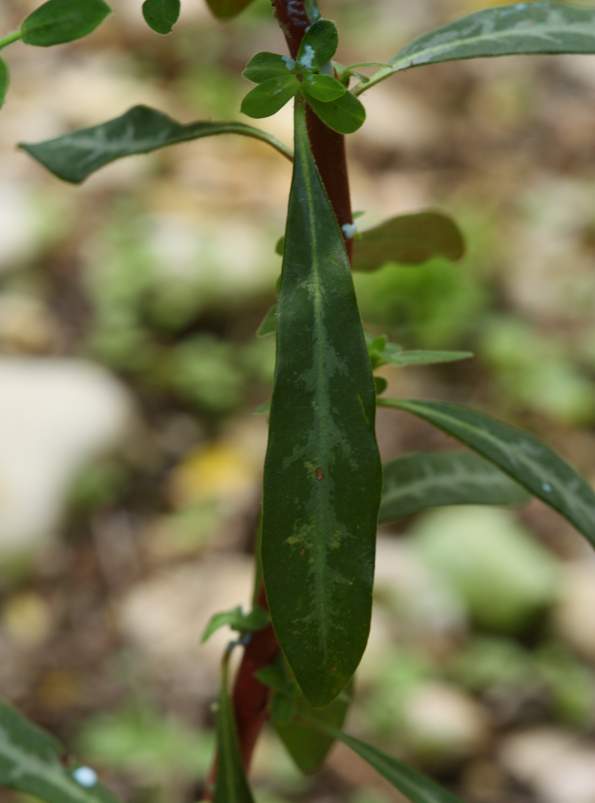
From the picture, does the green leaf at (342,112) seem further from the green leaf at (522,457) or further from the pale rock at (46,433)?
the pale rock at (46,433)

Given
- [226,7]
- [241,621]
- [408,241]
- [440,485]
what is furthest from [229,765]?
[226,7]

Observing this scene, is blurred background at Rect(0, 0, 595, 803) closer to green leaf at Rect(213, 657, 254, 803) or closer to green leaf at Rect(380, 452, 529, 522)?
green leaf at Rect(380, 452, 529, 522)

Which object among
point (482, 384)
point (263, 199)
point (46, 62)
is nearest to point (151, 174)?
point (263, 199)

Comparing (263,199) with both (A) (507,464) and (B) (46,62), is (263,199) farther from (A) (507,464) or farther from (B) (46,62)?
(A) (507,464)

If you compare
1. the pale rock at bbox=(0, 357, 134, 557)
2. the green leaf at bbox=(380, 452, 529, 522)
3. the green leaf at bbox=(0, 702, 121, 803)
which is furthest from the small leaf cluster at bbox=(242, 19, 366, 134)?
the pale rock at bbox=(0, 357, 134, 557)

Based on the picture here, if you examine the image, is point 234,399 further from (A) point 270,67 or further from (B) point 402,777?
(A) point 270,67

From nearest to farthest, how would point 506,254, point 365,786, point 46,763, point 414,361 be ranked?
point 414,361, point 46,763, point 365,786, point 506,254
